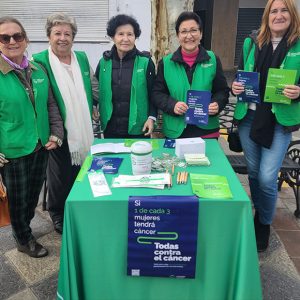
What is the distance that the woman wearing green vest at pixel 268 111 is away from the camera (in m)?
2.34

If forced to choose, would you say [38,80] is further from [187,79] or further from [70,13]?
[70,13]

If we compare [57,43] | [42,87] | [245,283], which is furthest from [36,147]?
[245,283]

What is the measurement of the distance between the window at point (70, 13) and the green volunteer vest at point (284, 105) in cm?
704

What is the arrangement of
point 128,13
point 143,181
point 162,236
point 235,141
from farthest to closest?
point 128,13 → point 235,141 → point 143,181 → point 162,236

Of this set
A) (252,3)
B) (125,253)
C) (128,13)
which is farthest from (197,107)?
(252,3)

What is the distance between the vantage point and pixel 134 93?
2.81 m

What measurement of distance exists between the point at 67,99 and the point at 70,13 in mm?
7154

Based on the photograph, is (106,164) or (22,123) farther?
(22,123)

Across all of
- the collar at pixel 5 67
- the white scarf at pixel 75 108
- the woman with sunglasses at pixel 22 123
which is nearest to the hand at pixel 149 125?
the white scarf at pixel 75 108

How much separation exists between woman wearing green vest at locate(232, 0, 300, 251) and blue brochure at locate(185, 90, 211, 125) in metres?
0.28

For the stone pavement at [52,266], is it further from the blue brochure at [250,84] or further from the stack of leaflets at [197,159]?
the blue brochure at [250,84]

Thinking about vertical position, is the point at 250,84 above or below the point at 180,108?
above

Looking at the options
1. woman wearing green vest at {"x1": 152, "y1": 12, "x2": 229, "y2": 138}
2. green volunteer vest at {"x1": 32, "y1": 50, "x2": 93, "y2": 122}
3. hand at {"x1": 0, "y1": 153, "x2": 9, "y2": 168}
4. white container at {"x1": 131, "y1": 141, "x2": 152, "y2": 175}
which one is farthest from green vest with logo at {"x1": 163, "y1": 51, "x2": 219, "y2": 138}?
hand at {"x1": 0, "y1": 153, "x2": 9, "y2": 168}

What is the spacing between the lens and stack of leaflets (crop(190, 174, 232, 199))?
180 centimetres
